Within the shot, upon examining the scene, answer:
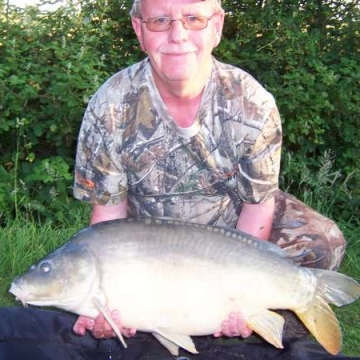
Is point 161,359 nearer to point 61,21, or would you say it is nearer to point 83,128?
point 83,128

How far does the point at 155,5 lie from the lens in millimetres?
2443

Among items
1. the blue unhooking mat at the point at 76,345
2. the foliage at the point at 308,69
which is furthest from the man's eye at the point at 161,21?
the foliage at the point at 308,69

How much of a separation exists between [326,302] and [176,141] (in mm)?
787

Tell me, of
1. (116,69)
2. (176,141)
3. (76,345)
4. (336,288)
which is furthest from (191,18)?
(116,69)

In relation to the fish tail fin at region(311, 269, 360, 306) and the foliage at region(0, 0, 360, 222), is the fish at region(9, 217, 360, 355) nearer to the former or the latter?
the fish tail fin at region(311, 269, 360, 306)

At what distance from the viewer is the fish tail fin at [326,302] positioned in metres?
2.28

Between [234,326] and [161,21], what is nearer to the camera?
[234,326]

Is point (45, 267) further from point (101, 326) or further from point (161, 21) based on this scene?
point (161, 21)

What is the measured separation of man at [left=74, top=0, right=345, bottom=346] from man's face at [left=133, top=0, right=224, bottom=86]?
15 mm

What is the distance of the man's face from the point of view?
95.4 inches

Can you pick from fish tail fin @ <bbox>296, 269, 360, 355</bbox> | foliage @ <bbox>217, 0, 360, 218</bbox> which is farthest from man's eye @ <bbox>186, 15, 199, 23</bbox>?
foliage @ <bbox>217, 0, 360, 218</bbox>

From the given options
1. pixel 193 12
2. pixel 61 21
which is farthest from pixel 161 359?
pixel 61 21

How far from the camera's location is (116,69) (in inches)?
191

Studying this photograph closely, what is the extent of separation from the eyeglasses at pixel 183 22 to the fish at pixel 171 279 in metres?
0.67
